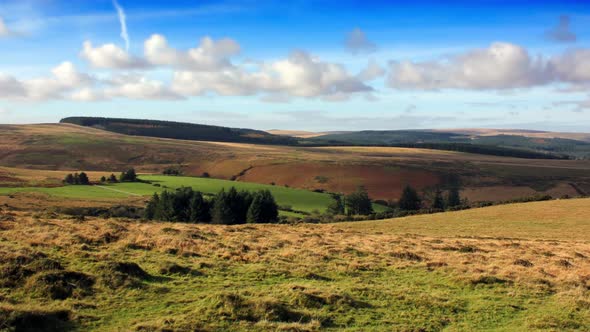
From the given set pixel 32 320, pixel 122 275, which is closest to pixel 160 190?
pixel 122 275

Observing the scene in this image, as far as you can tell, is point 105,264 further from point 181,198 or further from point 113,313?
point 181,198

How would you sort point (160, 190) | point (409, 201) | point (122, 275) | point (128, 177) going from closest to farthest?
1. point (122, 275)
2. point (160, 190)
3. point (409, 201)
4. point (128, 177)

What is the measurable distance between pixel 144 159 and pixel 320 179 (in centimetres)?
7024

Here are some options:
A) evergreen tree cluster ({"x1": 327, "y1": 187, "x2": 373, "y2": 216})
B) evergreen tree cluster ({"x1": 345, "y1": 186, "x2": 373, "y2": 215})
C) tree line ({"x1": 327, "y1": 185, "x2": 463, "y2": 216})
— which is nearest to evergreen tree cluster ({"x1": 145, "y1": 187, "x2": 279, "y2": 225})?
tree line ({"x1": 327, "y1": 185, "x2": 463, "y2": 216})

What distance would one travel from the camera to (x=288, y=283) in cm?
1581

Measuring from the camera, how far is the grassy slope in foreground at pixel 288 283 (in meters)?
12.2

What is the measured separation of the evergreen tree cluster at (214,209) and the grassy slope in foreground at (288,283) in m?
30.9

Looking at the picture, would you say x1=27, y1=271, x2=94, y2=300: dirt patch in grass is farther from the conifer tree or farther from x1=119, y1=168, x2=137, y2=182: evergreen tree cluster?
x1=119, y1=168, x2=137, y2=182: evergreen tree cluster

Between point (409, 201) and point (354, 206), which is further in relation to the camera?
point (409, 201)

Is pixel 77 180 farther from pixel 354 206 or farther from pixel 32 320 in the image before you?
pixel 32 320

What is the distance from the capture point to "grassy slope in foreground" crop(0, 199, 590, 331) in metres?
12.2

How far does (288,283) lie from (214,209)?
43.2m

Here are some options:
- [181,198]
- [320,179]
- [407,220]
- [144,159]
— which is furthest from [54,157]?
[407,220]

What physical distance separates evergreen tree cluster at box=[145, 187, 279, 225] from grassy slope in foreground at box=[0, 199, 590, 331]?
102 ft
